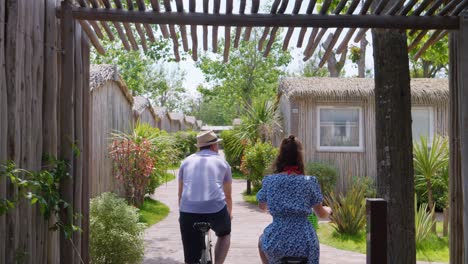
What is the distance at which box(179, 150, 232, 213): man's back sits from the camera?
617 centimetres

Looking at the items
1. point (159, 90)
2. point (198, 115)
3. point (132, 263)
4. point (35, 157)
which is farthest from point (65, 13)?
point (198, 115)

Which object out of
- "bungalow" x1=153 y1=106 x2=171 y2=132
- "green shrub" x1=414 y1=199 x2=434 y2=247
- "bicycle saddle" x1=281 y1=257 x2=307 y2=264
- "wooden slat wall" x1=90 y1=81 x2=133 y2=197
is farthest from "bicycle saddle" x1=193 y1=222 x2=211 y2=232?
"bungalow" x1=153 y1=106 x2=171 y2=132

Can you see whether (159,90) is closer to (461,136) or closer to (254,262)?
(254,262)

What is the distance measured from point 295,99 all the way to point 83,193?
455 inches

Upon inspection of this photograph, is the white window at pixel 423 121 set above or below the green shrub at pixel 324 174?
above

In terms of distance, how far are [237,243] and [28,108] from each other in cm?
688

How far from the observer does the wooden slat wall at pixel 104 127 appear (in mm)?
12734

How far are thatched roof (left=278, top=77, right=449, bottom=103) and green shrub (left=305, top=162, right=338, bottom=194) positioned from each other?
2012mm

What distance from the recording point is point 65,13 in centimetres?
527

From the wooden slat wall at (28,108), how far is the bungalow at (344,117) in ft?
39.1

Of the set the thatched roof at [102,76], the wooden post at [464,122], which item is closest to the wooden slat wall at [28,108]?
the wooden post at [464,122]

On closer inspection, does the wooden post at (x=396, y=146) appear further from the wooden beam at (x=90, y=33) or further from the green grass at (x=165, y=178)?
the green grass at (x=165, y=178)

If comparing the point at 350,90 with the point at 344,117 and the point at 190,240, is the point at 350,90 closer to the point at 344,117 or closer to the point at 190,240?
the point at 344,117

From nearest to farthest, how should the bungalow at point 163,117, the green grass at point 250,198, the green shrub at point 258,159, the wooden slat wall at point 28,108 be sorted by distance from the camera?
the wooden slat wall at point 28,108 < the green shrub at point 258,159 < the green grass at point 250,198 < the bungalow at point 163,117
